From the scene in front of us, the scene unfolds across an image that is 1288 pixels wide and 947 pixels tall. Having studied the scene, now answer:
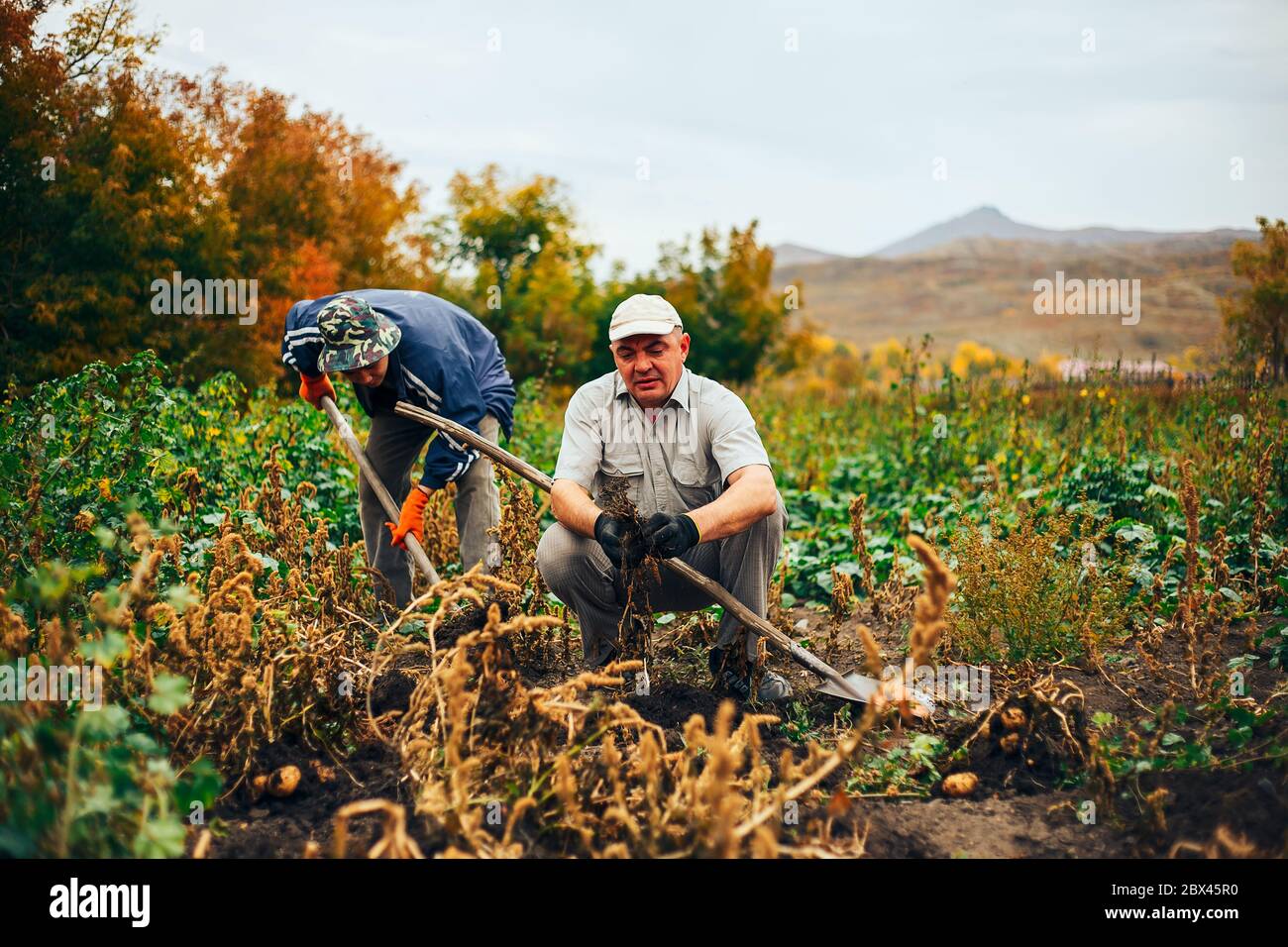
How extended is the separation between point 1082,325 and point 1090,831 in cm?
6941

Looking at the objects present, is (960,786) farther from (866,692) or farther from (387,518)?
(387,518)

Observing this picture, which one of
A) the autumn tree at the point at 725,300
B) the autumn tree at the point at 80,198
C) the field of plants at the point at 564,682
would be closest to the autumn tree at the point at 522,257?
the autumn tree at the point at 725,300

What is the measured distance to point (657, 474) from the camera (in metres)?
3.82

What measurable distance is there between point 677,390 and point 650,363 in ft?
0.52

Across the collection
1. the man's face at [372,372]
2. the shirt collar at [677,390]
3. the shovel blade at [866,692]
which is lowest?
the shovel blade at [866,692]

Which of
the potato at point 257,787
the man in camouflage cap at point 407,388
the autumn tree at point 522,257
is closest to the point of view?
the potato at point 257,787

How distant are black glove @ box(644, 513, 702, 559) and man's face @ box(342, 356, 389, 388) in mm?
1668

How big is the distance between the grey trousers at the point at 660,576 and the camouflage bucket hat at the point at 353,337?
3.84ft

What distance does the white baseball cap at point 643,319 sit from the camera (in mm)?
3568

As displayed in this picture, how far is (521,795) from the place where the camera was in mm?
2621

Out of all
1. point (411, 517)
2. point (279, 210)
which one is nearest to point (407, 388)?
point (411, 517)

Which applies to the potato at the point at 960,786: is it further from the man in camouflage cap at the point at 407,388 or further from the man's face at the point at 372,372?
the man's face at the point at 372,372

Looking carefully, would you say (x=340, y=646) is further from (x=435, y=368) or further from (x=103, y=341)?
(x=103, y=341)
